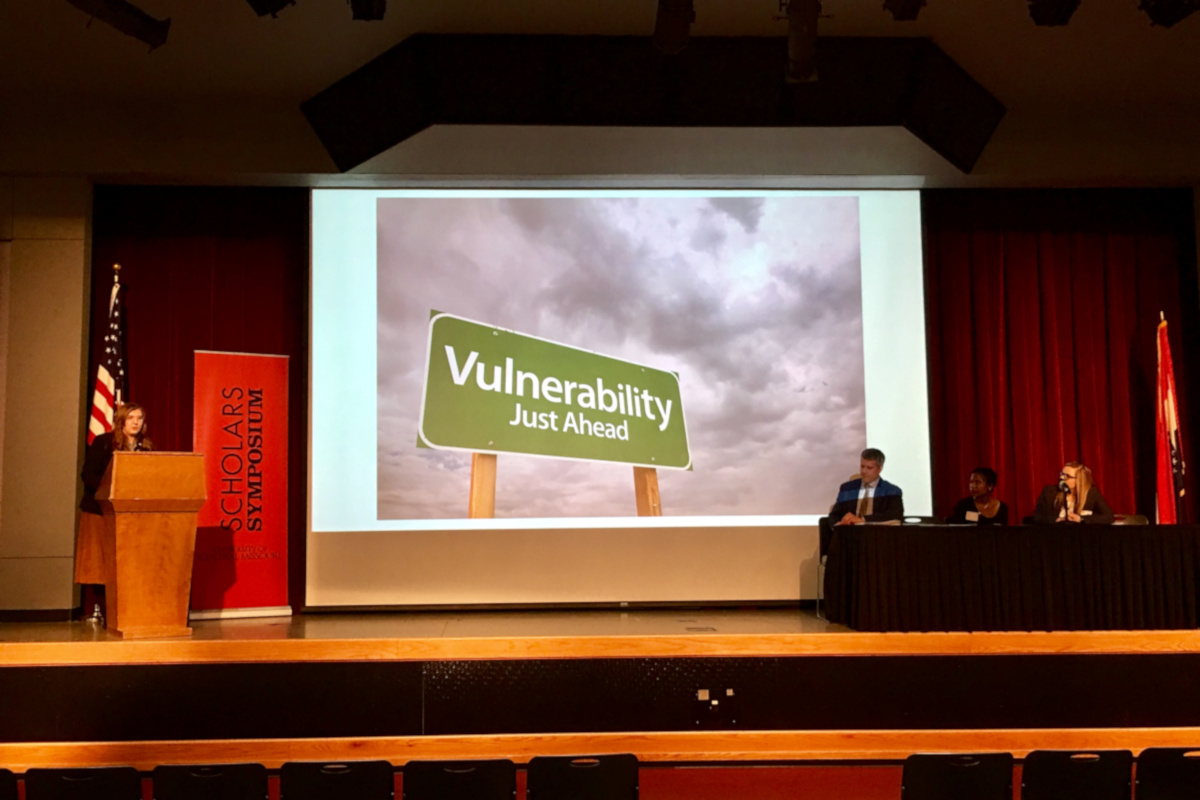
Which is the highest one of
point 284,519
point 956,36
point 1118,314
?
point 956,36

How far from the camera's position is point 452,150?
713 centimetres

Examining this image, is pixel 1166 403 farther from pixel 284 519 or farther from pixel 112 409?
pixel 112 409

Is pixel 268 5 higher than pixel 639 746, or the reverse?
pixel 268 5

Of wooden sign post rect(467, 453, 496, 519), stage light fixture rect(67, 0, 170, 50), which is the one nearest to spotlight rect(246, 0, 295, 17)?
stage light fixture rect(67, 0, 170, 50)

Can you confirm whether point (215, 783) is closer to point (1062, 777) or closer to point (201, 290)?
point (1062, 777)

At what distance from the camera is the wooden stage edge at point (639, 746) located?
540cm

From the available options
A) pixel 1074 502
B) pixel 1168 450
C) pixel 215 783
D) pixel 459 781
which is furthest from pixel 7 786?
pixel 1168 450

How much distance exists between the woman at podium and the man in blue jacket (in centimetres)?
410

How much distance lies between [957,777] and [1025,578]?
2.56 meters

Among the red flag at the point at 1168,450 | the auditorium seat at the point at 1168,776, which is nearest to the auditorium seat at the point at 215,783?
the auditorium seat at the point at 1168,776

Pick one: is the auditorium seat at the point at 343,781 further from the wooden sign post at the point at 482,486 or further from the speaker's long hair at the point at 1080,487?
the speaker's long hair at the point at 1080,487

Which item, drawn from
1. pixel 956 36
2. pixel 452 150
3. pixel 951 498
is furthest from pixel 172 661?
pixel 956 36

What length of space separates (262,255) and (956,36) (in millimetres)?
4907

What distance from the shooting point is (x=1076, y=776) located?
3.62 meters
